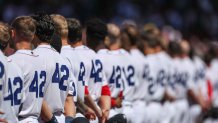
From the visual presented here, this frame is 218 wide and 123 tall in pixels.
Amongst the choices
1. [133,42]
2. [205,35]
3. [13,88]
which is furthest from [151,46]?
[205,35]

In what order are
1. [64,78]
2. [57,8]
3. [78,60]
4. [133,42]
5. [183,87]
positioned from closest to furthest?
[64,78] → [78,60] → [133,42] → [183,87] → [57,8]

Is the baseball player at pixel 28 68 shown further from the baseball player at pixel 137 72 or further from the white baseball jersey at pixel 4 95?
the baseball player at pixel 137 72

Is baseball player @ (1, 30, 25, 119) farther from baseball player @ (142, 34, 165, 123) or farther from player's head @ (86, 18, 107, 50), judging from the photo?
baseball player @ (142, 34, 165, 123)

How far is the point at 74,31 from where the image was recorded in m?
13.2

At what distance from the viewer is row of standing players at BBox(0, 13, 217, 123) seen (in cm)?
1111

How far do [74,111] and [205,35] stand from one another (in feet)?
78.6

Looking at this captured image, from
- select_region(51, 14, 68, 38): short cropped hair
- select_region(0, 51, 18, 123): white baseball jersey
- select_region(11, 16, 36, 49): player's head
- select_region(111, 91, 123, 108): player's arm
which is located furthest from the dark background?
select_region(0, 51, 18, 123): white baseball jersey

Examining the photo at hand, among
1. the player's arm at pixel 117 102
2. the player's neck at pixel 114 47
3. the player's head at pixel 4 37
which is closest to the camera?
the player's head at pixel 4 37

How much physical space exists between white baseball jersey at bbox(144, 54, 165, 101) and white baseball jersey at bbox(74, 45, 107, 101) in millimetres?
3369

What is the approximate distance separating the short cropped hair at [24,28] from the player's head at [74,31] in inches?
78.4

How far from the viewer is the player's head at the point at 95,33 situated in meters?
14.2

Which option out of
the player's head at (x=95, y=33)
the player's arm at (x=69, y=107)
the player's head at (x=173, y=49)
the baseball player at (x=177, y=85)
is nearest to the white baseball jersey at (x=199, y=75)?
the baseball player at (x=177, y=85)

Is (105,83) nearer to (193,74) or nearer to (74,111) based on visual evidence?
(74,111)

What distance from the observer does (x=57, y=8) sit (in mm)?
32625
